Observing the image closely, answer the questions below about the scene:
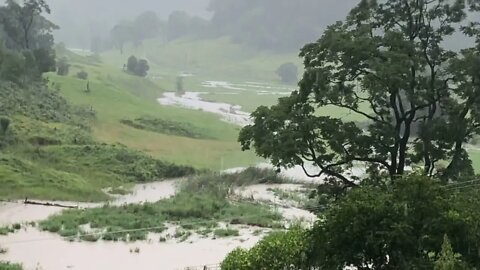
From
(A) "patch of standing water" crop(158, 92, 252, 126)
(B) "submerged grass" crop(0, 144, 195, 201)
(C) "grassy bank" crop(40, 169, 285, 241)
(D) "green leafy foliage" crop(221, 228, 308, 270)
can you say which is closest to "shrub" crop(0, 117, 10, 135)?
(B) "submerged grass" crop(0, 144, 195, 201)

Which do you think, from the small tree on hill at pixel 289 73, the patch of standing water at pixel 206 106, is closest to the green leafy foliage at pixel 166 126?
the patch of standing water at pixel 206 106

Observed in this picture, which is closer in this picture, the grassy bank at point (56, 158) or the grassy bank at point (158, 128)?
the grassy bank at point (56, 158)

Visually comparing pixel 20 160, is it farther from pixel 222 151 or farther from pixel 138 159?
pixel 222 151

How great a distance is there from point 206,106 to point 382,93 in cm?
7146

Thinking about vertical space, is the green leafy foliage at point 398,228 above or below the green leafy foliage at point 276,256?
above

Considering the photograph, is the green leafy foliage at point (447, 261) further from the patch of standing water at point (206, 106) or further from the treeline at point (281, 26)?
the treeline at point (281, 26)

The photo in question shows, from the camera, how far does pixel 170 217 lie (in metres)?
30.6

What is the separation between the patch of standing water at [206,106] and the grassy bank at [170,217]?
37531 mm

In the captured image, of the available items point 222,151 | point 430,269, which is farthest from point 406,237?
point 222,151

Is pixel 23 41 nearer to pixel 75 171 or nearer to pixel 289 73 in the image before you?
pixel 75 171

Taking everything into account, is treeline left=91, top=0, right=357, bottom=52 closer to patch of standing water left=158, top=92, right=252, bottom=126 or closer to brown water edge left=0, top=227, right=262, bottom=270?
patch of standing water left=158, top=92, right=252, bottom=126

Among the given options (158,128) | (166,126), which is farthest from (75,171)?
(166,126)

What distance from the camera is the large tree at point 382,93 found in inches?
834

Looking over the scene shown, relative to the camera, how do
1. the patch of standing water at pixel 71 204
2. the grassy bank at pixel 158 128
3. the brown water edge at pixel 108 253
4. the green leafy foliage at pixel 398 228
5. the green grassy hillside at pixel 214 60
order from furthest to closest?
the green grassy hillside at pixel 214 60 < the grassy bank at pixel 158 128 < the patch of standing water at pixel 71 204 < the brown water edge at pixel 108 253 < the green leafy foliage at pixel 398 228
